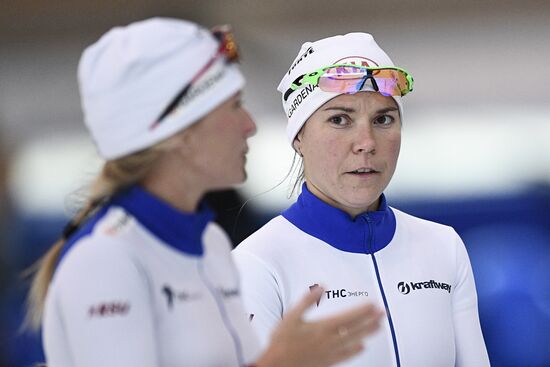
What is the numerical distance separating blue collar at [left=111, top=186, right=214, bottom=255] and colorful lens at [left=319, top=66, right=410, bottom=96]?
101 cm

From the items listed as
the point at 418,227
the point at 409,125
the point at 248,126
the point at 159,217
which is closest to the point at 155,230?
the point at 159,217

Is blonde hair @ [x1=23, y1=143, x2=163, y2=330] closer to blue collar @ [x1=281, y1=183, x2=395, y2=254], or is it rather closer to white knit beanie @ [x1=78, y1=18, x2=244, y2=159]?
white knit beanie @ [x1=78, y1=18, x2=244, y2=159]

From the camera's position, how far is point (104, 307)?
1.60 meters

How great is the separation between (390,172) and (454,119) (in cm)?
225

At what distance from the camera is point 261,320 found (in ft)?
8.59

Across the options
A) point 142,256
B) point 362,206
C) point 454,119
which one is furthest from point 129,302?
point 454,119

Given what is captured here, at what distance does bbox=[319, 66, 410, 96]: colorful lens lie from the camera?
2689 mm

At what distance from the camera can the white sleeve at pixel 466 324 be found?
107 inches

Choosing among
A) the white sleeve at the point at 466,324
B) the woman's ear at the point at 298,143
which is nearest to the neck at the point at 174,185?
the woman's ear at the point at 298,143

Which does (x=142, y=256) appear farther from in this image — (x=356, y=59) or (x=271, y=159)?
(x=271, y=159)

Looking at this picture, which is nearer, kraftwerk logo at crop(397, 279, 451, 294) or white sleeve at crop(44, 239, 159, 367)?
white sleeve at crop(44, 239, 159, 367)

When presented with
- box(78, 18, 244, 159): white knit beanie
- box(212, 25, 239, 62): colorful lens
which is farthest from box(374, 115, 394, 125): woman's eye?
box(78, 18, 244, 159): white knit beanie

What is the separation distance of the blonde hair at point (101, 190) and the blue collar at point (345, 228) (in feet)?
3.46

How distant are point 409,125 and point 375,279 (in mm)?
2206
